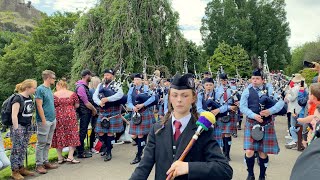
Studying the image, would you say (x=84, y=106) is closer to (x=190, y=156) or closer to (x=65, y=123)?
(x=65, y=123)

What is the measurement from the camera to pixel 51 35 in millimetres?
30266

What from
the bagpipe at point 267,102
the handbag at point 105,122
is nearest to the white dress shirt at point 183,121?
the bagpipe at point 267,102

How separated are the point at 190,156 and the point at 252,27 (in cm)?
4275

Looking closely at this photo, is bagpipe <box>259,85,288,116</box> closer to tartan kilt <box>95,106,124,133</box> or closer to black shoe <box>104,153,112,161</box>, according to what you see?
tartan kilt <box>95,106,124,133</box>

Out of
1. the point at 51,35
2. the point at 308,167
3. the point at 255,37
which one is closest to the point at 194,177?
the point at 308,167

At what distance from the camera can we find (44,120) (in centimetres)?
612

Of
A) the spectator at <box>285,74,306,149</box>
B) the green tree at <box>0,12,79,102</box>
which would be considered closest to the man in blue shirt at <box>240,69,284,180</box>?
the spectator at <box>285,74,306,149</box>

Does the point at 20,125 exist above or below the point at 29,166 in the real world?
above

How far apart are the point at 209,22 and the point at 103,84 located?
1510 inches

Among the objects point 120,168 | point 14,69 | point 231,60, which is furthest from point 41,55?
point 120,168

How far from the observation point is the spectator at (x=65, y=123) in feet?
22.2

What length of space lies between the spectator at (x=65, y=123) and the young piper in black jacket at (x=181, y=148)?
15.3 ft

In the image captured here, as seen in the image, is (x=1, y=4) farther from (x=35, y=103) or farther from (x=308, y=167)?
(x=308, y=167)

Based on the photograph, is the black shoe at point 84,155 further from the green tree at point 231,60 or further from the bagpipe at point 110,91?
the green tree at point 231,60
